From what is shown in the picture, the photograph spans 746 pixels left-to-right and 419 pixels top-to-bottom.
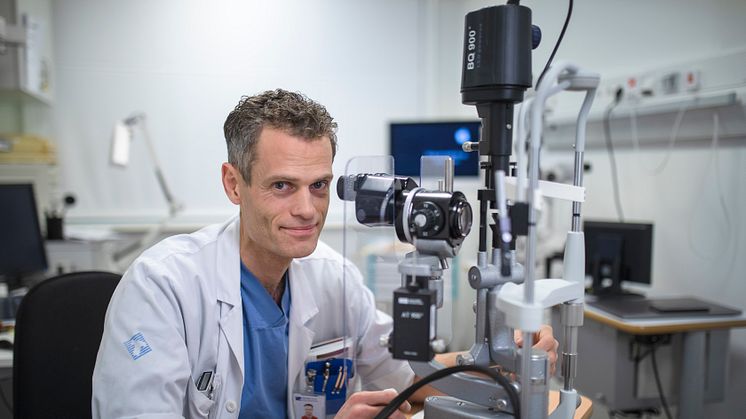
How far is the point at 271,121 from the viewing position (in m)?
1.11

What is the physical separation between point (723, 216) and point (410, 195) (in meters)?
1.99

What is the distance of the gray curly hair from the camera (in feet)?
3.64

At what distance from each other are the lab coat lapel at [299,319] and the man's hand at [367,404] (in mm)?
279

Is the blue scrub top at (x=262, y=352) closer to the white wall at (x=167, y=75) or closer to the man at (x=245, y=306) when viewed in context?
the man at (x=245, y=306)

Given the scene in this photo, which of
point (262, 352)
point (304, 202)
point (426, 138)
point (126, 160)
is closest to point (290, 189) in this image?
point (304, 202)

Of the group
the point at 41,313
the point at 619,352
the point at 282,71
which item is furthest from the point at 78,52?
the point at 619,352

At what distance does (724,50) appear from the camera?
86.9 inches

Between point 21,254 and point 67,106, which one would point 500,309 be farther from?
point 67,106

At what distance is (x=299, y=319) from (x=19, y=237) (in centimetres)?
156

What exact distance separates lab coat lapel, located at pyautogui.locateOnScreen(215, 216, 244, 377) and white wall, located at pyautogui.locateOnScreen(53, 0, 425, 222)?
8.07 feet

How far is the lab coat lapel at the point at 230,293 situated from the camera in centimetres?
116

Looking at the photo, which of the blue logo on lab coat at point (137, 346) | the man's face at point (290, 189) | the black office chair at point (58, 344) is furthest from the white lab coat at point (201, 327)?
the black office chair at point (58, 344)

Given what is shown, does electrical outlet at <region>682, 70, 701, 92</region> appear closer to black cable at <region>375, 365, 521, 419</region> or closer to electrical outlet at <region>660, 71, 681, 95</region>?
electrical outlet at <region>660, 71, 681, 95</region>

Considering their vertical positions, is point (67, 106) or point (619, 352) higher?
point (67, 106)
